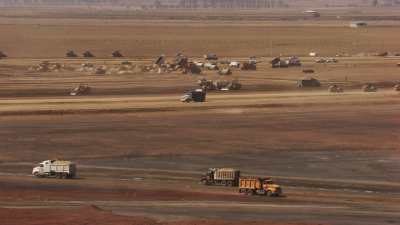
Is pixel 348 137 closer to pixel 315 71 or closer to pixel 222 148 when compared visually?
pixel 222 148

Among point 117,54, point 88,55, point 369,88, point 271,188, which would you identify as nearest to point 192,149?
point 271,188

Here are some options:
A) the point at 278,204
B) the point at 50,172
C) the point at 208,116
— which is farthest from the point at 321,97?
the point at 278,204

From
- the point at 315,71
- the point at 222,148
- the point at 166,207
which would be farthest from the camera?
the point at 315,71

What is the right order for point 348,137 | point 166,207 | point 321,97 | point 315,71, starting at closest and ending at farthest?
1. point 166,207
2. point 348,137
3. point 321,97
4. point 315,71

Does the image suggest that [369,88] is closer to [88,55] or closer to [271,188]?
[271,188]

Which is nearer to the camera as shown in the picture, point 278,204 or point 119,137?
point 278,204
